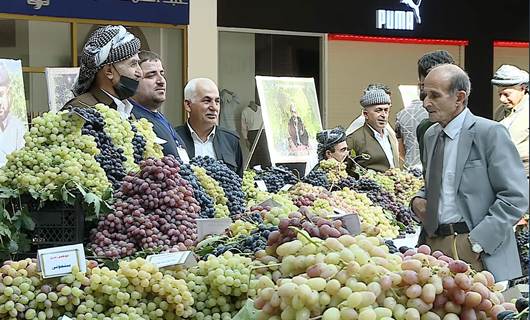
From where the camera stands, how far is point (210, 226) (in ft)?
10.2

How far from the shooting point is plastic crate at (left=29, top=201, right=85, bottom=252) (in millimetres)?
3112

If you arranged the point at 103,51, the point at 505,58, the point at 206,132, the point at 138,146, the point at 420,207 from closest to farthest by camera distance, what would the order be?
the point at 138,146, the point at 103,51, the point at 420,207, the point at 206,132, the point at 505,58

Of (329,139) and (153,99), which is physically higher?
(153,99)

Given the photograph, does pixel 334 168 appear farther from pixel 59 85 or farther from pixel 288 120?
pixel 288 120

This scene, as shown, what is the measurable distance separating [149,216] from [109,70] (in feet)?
4.04

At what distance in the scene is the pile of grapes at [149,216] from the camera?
9.78 feet

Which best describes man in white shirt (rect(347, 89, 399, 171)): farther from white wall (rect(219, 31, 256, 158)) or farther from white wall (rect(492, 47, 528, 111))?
white wall (rect(492, 47, 528, 111))

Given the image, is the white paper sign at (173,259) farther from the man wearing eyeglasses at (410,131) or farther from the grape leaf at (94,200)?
the man wearing eyeglasses at (410,131)

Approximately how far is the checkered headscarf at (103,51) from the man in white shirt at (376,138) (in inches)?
135

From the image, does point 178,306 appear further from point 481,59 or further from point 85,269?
point 481,59

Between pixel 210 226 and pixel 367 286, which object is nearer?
pixel 367 286

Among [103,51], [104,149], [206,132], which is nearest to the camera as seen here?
[104,149]

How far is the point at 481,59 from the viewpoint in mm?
13812

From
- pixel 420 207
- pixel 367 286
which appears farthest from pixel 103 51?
pixel 367 286
